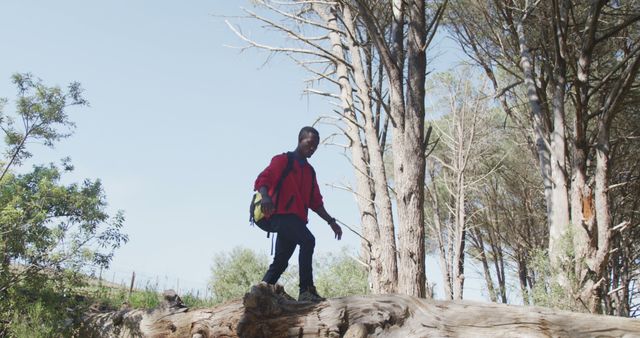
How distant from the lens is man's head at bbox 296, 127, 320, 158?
15.9ft

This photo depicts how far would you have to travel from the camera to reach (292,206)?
470 cm

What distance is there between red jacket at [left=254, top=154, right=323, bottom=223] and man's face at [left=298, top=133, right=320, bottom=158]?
4.3 inches

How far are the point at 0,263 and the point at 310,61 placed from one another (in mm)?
6280

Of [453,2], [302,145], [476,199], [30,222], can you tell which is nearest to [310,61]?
[453,2]

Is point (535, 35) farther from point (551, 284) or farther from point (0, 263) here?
point (0, 263)

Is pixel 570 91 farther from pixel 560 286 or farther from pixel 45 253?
pixel 45 253

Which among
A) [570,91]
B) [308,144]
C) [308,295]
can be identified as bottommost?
[308,295]

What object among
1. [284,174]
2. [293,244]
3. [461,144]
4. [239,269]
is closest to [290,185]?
[284,174]

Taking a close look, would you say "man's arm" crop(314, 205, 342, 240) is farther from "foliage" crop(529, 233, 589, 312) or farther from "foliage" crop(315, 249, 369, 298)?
"foliage" crop(315, 249, 369, 298)

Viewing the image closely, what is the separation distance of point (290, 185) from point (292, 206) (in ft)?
0.57

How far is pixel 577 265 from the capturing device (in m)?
8.66

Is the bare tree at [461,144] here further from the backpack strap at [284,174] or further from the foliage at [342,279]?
the backpack strap at [284,174]

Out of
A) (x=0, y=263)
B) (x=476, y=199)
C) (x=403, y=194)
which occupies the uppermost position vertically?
(x=476, y=199)

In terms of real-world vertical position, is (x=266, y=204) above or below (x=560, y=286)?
above
